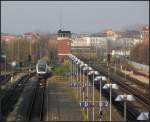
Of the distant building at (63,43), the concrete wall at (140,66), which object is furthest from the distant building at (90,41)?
the concrete wall at (140,66)

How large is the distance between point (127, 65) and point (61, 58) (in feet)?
26.1

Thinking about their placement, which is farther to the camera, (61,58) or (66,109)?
(61,58)

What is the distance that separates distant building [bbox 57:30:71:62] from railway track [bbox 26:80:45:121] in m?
17.5

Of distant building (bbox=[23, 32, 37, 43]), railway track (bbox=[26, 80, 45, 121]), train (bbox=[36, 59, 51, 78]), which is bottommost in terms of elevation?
railway track (bbox=[26, 80, 45, 121])

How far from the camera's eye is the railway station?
1948 centimetres

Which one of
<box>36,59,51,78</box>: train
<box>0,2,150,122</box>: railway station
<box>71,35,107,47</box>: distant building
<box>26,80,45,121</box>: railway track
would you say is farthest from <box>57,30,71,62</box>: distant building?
<box>26,80,45,121</box>: railway track

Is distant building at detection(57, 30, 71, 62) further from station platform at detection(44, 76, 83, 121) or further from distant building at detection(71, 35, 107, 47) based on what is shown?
station platform at detection(44, 76, 83, 121)

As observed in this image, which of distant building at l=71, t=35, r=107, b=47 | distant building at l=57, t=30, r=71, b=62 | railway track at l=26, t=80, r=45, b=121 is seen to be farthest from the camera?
distant building at l=71, t=35, r=107, b=47

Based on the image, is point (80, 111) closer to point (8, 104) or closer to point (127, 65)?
point (8, 104)

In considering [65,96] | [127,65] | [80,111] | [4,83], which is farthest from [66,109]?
[127,65]

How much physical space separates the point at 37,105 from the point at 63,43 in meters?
28.2

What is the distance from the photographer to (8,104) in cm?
2366

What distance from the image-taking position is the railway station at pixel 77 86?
19484 millimetres

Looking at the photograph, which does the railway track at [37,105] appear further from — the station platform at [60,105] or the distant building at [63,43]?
the distant building at [63,43]
